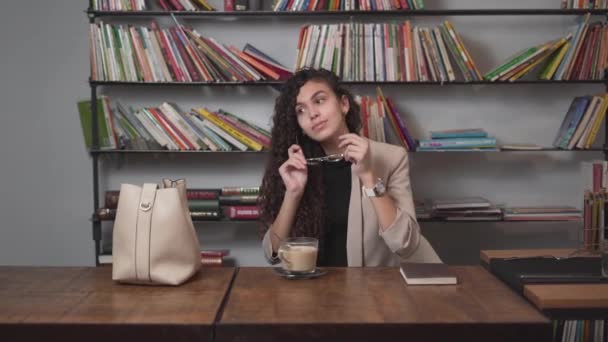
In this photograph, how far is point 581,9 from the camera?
319 centimetres

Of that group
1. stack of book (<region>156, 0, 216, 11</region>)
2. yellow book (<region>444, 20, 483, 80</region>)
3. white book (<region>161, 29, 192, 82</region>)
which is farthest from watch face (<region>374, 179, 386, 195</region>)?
stack of book (<region>156, 0, 216, 11</region>)

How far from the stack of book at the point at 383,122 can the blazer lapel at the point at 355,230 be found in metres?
0.98

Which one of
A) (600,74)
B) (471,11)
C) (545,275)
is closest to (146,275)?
(545,275)

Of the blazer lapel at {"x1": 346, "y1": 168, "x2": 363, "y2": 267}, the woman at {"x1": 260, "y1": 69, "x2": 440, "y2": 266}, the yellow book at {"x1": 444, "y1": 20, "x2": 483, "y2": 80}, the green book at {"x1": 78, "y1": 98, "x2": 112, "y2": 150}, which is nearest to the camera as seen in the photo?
the woman at {"x1": 260, "y1": 69, "x2": 440, "y2": 266}

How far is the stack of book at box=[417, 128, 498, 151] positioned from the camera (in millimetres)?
3160

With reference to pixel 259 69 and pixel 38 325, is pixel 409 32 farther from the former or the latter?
Result: pixel 38 325

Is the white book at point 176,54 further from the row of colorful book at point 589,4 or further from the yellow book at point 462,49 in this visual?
the row of colorful book at point 589,4

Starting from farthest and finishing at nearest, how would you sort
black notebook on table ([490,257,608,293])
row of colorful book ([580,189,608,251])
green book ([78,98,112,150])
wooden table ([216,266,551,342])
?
green book ([78,98,112,150]), row of colorful book ([580,189,608,251]), black notebook on table ([490,257,608,293]), wooden table ([216,266,551,342])

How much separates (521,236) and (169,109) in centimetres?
205

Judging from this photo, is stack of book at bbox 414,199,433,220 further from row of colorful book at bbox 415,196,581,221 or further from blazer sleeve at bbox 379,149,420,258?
blazer sleeve at bbox 379,149,420,258

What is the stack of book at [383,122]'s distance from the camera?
3152mm

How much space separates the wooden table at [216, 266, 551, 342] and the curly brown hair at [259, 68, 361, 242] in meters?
0.58

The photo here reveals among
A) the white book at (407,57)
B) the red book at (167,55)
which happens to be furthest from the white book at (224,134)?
the white book at (407,57)

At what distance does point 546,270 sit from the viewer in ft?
5.34
